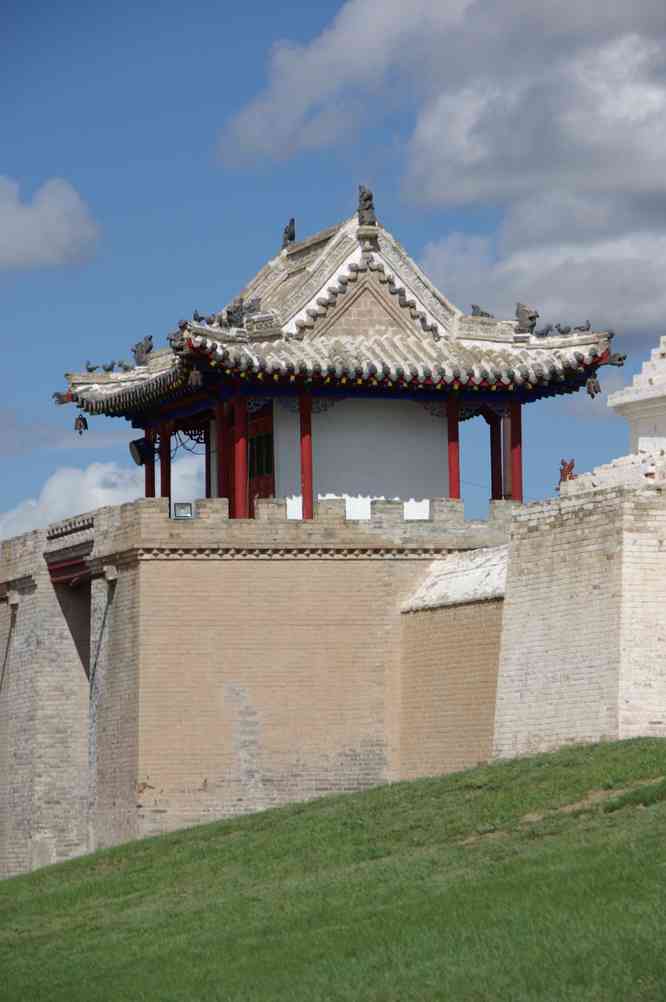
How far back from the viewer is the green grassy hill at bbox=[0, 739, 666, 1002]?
1838 cm

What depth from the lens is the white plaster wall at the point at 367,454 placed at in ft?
122

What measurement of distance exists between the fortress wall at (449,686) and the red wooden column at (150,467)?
8146 millimetres

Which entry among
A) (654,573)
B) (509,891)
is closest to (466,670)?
(654,573)

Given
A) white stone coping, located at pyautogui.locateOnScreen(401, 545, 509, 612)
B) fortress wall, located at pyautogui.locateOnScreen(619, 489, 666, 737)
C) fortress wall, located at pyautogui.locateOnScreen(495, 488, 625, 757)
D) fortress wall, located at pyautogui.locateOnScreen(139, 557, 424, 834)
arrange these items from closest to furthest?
fortress wall, located at pyautogui.locateOnScreen(619, 489, 666, 737), fortress wall, located at pyautogui.locateOnScreen(495, 488, 625, 757), white stone coping, located at pyautogui.locateOnScreen(401, 545, 509, 612), fortress wall, located at pyautogui.locateOnScreen(139, 557, 424, 834)

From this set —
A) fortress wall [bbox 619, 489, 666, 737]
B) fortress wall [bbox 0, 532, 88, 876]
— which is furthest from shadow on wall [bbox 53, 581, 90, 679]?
fortress wall [bbox 619, 489, 666, 737]

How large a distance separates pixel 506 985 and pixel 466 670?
49.8 ft

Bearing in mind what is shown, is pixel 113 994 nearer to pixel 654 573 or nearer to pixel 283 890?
pixel 283 890

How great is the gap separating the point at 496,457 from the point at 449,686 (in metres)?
6.73

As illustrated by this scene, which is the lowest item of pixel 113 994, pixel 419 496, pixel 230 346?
pixel 113 994

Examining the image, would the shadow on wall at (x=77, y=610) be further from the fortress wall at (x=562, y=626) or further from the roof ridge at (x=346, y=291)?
the fortress wall at (x=562, y=626)

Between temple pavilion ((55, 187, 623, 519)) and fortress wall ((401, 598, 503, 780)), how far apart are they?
3639 mm

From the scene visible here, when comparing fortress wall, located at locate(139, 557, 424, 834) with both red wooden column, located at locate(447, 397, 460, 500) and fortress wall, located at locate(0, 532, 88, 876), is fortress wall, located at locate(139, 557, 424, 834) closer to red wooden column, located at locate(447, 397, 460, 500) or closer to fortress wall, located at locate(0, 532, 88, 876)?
red wooden column, located at locate(447, 397, 460, 500)

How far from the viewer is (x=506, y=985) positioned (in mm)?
17750

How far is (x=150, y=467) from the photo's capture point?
41.3 meters
